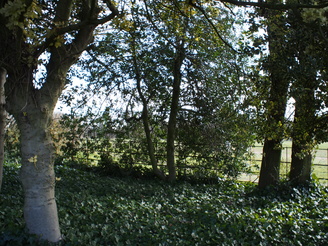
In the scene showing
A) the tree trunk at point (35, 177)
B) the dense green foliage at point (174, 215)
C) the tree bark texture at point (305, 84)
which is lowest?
the dense green foliage at point (174, 215)

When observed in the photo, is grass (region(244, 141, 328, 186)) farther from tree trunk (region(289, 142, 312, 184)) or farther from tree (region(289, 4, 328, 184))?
tree (region(289, 4, 328, 184))

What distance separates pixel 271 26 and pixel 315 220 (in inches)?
146

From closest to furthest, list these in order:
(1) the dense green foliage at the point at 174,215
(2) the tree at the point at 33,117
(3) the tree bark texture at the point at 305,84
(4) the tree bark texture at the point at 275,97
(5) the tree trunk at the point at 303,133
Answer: (2) the tree at the point at 33,117 < (1) the dense green foliage at the point at 174,215 < (3) the tree bark texture at the point at 305,84 < (4) the tree bark texture at the point at 275,97 < (5) the tree trunk at the point at 303,133

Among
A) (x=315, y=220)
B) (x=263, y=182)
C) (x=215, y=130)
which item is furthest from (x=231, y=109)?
(x=315, y=220)

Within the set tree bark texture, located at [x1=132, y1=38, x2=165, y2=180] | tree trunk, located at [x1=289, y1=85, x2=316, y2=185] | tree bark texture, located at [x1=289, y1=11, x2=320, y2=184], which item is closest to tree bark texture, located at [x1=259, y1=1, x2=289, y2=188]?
tree bark texture, located at [x1=289, y1=11, x2=320, y2=184]

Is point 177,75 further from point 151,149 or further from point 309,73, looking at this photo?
point 309,73

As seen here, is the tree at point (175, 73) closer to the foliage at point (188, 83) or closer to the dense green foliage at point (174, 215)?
the foliage at point (188, 83)

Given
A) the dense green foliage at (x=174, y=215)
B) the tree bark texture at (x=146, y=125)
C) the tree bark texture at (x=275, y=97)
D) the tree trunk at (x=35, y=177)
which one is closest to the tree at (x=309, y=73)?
the tree bark texture at (x=275, y=97)

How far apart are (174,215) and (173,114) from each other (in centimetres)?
434

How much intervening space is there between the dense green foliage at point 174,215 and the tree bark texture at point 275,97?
677 millimetres

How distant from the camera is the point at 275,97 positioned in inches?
298

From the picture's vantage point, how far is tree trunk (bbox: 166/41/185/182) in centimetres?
952

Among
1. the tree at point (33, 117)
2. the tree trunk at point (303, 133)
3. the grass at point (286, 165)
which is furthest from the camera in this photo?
the grass at point (286, 165)

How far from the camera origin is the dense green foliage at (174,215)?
4.66 meters
